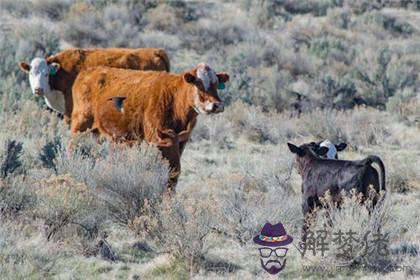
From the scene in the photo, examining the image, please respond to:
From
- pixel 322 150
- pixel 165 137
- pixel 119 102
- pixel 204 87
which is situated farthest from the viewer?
pixel 119 102

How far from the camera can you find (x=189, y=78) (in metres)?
9.40

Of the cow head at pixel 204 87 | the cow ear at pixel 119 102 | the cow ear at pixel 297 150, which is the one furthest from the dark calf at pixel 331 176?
the cow ear at pixel 119 102

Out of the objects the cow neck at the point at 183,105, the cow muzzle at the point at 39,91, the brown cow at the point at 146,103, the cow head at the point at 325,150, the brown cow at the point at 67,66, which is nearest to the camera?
the cow head at the point at 325,150

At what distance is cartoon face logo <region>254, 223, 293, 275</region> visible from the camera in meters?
7.18

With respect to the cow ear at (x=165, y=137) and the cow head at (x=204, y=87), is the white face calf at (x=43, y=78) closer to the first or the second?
the cow ear at (x=165, y=137)

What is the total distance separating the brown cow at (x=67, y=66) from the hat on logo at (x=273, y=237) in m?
4.98

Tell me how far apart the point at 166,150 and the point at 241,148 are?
456 cm

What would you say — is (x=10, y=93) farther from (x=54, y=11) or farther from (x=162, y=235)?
(x=54, y=11)

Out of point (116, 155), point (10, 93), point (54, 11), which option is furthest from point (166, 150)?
point (54, 11)

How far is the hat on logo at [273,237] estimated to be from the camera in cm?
753

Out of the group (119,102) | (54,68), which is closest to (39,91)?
(54,68)

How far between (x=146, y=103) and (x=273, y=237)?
2.90 meters

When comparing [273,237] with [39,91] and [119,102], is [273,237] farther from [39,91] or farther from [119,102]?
[39,91]

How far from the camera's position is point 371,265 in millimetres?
7176
